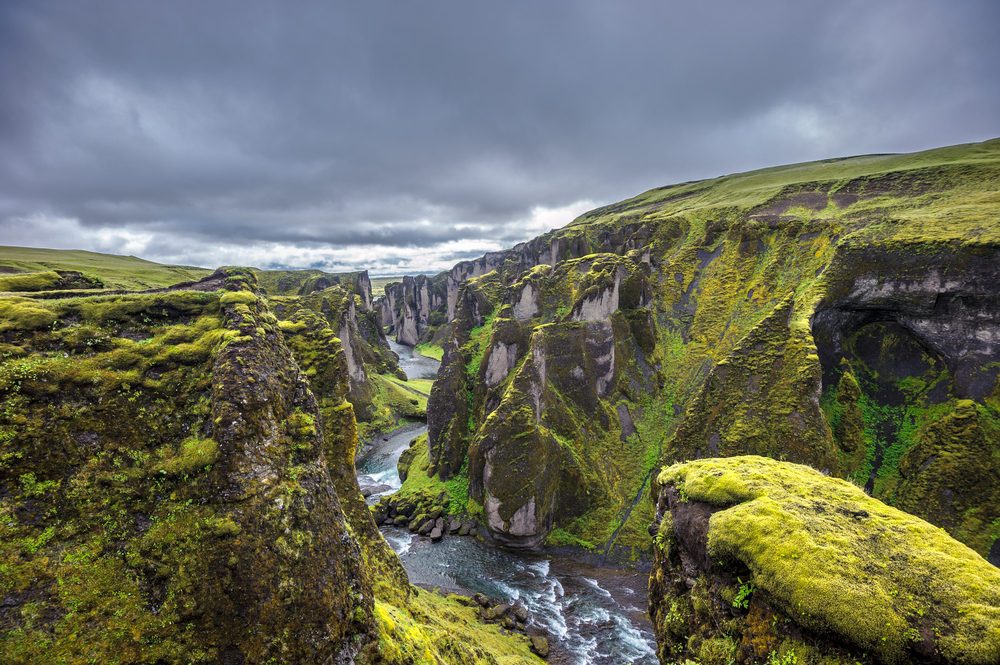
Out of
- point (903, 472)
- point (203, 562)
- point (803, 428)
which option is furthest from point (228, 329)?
point (903, 472)

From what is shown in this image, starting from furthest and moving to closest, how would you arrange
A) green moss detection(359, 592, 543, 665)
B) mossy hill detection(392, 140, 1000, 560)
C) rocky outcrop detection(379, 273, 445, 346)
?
rocky outcrop detection(379, 273, 445, 346), mossy hill detection(392, 140, 1000, 560), green moss detection(359, 592, 543, 665)

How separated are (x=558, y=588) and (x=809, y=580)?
1021 inches

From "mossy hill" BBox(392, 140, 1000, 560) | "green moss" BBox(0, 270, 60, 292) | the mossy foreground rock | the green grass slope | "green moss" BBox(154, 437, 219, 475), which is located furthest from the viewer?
the green grass slope

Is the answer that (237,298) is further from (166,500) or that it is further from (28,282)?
(166,500)

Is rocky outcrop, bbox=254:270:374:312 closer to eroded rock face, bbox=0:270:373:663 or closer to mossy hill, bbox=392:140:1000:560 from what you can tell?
mossy hill, bbox=392:140:1000:560

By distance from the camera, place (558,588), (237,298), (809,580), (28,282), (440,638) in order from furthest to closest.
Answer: (558,588), (440,638), (237,298), (28,282), (809,580)

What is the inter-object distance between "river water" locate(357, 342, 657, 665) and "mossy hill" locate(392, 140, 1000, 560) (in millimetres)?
2272

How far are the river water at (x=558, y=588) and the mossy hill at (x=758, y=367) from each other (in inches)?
89.4

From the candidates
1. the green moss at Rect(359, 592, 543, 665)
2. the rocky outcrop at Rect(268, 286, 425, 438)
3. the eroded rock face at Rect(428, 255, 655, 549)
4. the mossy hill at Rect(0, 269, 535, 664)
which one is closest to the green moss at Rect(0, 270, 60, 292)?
the mossy hill at Rect(0, 269, 535, 664)

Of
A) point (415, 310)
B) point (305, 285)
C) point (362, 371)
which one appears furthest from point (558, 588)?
point (415, 310)

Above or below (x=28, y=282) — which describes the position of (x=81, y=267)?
above

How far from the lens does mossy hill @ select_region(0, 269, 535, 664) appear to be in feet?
27.0

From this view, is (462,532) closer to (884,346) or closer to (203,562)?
(203,562)

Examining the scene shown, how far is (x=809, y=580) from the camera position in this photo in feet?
29.6
